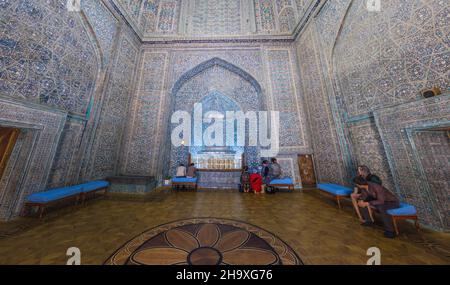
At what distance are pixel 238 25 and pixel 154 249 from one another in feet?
26.0

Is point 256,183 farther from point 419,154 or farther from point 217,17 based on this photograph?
point 217,17

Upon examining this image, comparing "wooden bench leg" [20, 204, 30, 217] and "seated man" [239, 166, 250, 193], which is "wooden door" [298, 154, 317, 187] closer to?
"seated man" [239, 166, 250, 193]

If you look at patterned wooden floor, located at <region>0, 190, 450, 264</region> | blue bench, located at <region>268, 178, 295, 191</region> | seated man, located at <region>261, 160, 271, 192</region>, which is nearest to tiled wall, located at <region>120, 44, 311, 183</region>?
blue bench, located at <region>268, 178, 295, 191</region>

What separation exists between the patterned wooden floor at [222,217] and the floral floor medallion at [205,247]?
0.16 meters

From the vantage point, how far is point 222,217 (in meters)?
2.62

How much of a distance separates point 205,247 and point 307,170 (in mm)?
4246

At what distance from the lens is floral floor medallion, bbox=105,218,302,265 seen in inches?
59.9

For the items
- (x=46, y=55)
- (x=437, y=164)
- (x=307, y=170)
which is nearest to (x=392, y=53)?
(x=437, y=164)

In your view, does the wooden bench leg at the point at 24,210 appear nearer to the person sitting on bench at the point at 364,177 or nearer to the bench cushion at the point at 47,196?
the bench cushion at the point at 47,196

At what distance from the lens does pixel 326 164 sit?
13.9 feet

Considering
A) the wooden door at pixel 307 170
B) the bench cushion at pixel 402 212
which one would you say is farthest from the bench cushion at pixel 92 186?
the wooden door at pixel 307 170

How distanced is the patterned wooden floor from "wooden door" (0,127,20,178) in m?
1.14
